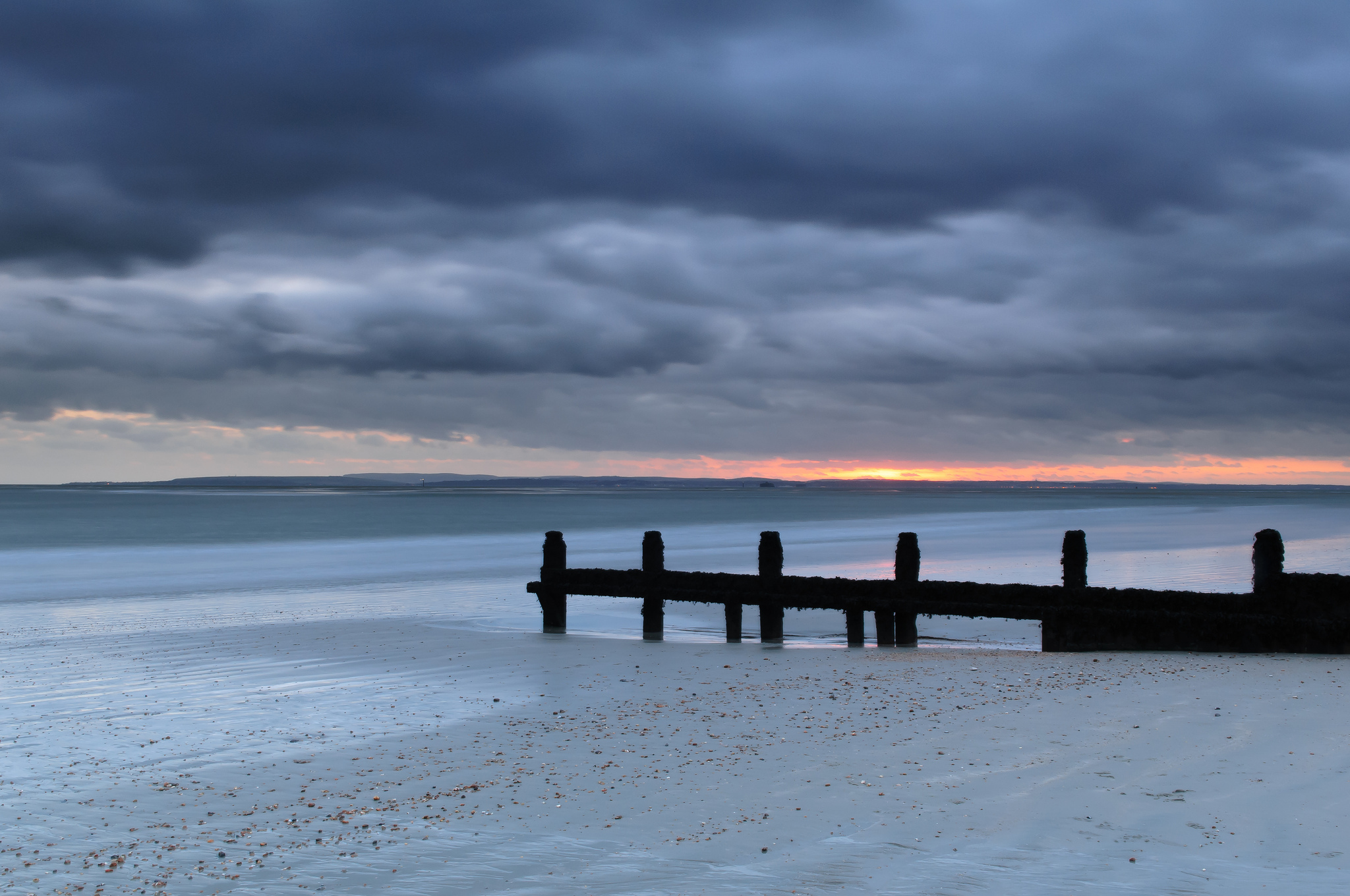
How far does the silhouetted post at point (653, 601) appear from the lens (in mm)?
13977

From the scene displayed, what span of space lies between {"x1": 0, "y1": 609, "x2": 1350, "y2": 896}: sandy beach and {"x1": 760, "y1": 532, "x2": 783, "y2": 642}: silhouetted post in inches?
90.1

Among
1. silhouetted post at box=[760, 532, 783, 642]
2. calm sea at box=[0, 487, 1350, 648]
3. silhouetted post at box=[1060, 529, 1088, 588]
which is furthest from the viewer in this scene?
calm sea at box=[0, 487, 1350, 648]

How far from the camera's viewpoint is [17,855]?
5617mm

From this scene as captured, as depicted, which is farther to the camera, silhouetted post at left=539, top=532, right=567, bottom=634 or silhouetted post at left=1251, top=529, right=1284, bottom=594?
silhouetted post at left=539, top=532, right=567, bottom=634

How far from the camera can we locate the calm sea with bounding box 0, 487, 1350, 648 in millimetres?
18672

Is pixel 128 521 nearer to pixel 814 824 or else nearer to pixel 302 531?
pixel 302 531

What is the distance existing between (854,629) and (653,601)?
9.32ft

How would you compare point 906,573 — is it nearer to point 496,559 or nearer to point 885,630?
point 885,630

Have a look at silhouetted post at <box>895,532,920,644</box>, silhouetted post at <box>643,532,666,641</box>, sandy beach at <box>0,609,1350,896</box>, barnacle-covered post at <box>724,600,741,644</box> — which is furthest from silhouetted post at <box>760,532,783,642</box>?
sandy beach at <box>0,609,1350,896</box>

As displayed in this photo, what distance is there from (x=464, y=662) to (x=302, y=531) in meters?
46.5

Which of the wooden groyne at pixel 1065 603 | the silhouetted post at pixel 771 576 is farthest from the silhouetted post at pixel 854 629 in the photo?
the silhouetted post at pixel 771 576

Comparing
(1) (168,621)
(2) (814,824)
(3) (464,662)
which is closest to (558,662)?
(3) (464,662)

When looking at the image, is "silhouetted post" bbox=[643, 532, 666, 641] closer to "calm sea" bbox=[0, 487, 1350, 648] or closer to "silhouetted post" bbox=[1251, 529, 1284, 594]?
"calm sea" bbox=[0, 487, 1350, 648]

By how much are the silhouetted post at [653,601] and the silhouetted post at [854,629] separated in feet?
8.49
